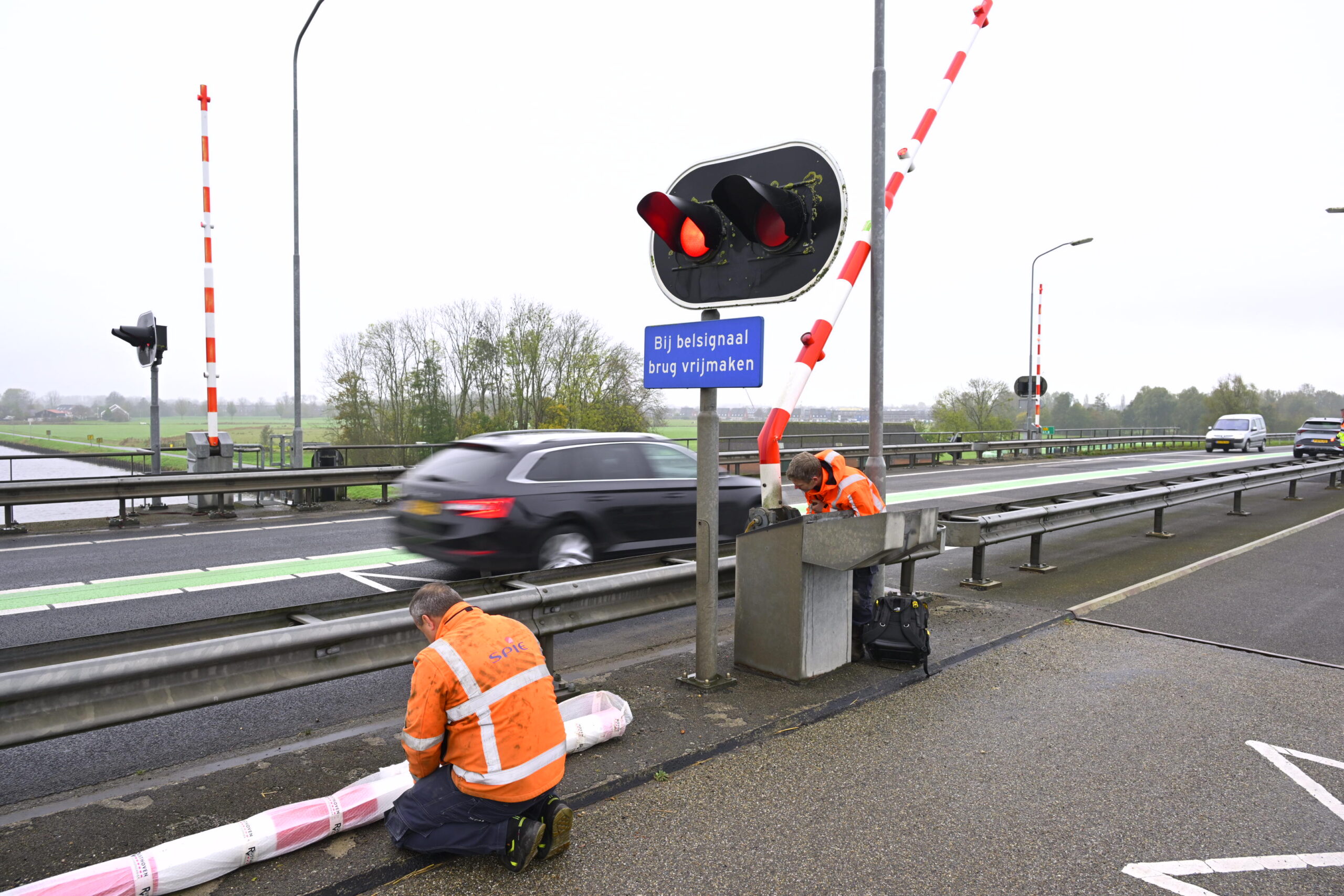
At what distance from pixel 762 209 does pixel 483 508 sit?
392 cm

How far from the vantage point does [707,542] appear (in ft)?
16.9

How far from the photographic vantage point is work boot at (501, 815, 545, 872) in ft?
10.2

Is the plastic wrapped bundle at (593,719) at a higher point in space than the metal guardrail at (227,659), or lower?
lower

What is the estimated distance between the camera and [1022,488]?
20.6 meters

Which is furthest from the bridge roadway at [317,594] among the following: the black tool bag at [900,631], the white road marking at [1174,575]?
the black tool bag at [900,631]

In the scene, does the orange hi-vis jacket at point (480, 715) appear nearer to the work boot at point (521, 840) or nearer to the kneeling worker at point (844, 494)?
the work boot at point (521, 840)

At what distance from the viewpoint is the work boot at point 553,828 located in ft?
10.3

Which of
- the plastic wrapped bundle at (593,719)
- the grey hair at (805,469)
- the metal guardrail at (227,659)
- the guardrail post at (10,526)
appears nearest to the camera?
the metal guardrail at (227,659)

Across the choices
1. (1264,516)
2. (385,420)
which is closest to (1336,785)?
(1264,516)

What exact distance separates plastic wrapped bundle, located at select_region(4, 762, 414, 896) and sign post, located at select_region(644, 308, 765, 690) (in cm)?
210

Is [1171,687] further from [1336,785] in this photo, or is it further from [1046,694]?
[1336,785]

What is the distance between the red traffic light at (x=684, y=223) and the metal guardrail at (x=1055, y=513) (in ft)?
13.0

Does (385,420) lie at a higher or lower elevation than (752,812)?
higher

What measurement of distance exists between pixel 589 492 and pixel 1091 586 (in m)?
5.27
